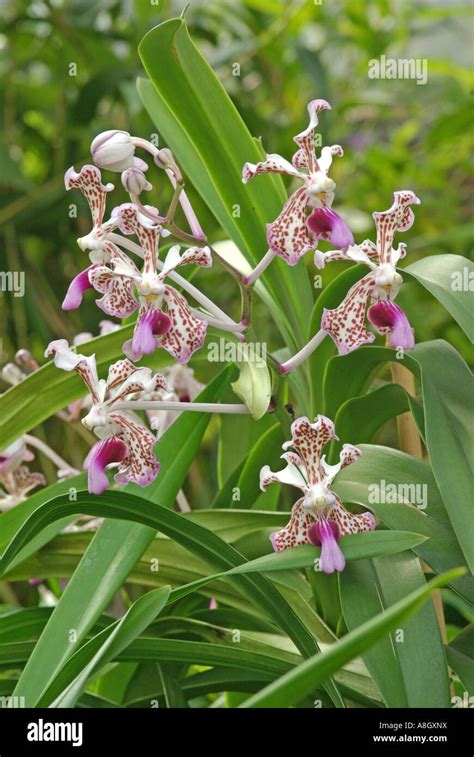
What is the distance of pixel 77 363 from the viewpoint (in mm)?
446

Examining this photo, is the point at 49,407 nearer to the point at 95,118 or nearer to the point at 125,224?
the point at 125,224

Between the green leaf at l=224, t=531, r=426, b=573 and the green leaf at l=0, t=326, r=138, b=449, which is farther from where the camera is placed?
the green leaf at l=0, t=326, r=138, b=449

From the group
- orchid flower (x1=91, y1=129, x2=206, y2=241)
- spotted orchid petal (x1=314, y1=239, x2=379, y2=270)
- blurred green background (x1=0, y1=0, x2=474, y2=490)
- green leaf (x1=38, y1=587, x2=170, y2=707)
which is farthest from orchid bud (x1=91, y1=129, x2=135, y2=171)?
blurred green background (x1=0, y1=0, x2=474, y2=490)

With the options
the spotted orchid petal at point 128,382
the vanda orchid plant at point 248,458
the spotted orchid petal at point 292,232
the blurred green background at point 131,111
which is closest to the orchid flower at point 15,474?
the vanda orchid plant at point 248,458

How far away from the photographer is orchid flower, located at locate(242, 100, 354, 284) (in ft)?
1.43

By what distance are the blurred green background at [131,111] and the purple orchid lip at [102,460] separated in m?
0.60

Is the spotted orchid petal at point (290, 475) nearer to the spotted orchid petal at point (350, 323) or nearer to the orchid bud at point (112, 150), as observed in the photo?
the spotted orchid petal at point (350, 323)

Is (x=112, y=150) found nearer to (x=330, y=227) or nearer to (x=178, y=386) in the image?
(x=330, y=227)

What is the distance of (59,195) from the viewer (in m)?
1.16

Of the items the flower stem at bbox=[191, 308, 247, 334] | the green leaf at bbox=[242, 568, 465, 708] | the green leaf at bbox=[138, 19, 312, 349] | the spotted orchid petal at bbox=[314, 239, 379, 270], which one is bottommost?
the green leaf at bbox=[242, 568, 465, 708]

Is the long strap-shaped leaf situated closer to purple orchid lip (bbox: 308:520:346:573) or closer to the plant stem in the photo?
purple orchid lip (bbox: 308:520:346:573)

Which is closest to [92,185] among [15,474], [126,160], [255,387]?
[126,160]

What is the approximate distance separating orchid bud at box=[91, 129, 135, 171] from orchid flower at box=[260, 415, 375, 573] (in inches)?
6.1

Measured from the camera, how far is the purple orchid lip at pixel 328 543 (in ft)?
1.42
